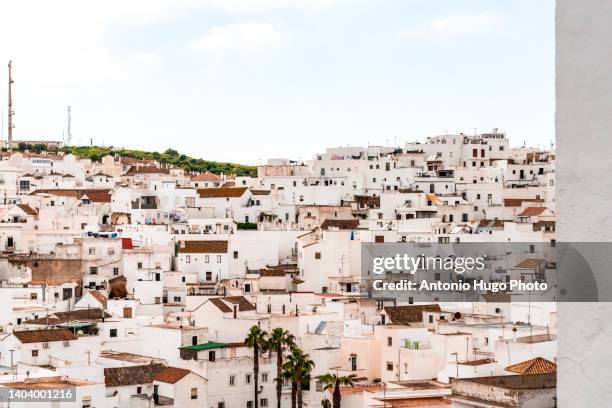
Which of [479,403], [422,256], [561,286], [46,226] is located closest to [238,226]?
[46,226]

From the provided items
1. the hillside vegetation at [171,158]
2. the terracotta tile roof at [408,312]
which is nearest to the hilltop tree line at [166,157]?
the hillside vegetation at [171,158]

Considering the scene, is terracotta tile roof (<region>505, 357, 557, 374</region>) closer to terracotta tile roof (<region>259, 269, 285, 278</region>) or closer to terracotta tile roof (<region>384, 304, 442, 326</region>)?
terracotta tile roof (<region>384, 304, 442, 326</region>)

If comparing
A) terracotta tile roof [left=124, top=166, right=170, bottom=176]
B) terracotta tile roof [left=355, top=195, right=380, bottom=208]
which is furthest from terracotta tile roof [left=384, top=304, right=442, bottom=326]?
terracotta tile roof [left=124, top=166, right=170, bottom=176]

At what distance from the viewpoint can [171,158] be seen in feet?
247

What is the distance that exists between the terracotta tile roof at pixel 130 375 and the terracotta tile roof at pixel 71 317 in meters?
3.76

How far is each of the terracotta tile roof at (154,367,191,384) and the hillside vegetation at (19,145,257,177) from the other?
48111 millimetres

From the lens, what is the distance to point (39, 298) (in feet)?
91.5

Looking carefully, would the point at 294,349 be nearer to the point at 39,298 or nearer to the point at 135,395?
the point at 135,395

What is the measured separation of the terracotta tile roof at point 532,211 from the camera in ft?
125

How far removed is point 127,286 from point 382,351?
11.5 meters

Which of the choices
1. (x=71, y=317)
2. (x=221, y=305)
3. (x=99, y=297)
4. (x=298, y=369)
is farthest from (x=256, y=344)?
(x=99, y=297)

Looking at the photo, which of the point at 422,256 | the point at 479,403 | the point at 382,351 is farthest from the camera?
the point at 422,256

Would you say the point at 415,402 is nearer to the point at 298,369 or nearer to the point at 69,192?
the point at 298,369

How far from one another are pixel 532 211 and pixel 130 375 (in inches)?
864
